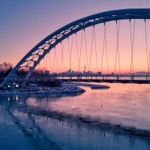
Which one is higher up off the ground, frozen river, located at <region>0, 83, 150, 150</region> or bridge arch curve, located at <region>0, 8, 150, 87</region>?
bridge arch curve, located at <region>0, 8, 150, 87</region>

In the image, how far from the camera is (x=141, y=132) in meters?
15.6

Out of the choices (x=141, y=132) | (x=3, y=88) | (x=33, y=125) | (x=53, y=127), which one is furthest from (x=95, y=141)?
(x=3, y=88)

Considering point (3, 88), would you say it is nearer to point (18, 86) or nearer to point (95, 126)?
point (18, 86)

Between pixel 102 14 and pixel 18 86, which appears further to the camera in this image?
pixel 18 86

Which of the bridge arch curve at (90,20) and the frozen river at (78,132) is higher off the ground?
the bridge arch curve at (90,20)

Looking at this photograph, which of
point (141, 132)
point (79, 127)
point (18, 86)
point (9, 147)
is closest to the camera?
point (9, 147)

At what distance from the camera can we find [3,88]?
50000 millimetres

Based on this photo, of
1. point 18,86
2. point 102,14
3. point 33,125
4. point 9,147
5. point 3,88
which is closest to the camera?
point 9,147

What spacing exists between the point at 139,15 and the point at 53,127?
998 cm

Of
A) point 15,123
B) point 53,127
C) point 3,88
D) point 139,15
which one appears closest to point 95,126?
point 53,127

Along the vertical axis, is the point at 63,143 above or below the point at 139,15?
below

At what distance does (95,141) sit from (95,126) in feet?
12.0

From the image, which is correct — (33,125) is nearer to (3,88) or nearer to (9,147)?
(9,147)

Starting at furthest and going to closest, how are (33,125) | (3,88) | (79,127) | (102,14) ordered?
(3,88)
(102,14)
(33,125)
(79,127)
